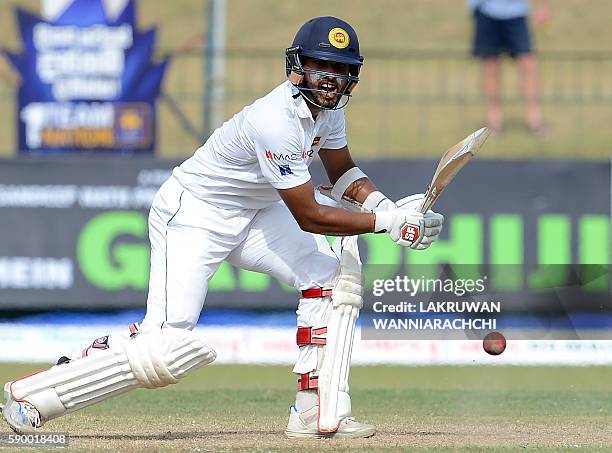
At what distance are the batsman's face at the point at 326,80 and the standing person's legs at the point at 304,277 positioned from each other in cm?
75

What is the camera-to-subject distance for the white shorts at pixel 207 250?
703cm

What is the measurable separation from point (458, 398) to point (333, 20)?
11.3 feet

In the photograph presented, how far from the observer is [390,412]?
28.5 ft

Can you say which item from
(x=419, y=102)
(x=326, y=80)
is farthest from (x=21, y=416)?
(x=419, y=102)

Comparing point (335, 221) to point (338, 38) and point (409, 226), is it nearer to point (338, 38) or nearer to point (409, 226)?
point (409, 226)

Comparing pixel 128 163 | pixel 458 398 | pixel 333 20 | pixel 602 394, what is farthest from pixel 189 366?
pixel 128 163

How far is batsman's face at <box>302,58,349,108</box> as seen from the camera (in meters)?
6.91

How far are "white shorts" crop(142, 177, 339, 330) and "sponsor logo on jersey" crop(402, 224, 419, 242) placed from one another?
499mm

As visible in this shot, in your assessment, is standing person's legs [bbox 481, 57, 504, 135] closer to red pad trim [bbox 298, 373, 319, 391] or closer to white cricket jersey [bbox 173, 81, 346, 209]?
white cricket jersey [bbox 173, 81, 346, 209]

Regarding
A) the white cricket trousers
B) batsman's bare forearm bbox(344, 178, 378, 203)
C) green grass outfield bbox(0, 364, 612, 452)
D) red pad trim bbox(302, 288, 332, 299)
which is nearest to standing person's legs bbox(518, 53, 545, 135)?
green grass outfield bbox(0, 364, 612, 452)

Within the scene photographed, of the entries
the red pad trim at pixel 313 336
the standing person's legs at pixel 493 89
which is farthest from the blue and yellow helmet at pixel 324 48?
the standing person's legs at pixel 493 89

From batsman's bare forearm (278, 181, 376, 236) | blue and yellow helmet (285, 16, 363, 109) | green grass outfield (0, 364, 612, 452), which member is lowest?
green grass outfield (0, 364, 612, 452)

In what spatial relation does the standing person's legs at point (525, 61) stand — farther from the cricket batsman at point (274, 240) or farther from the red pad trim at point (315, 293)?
the red pad trim at point (315, 293)

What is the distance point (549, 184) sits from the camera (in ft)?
38.9
